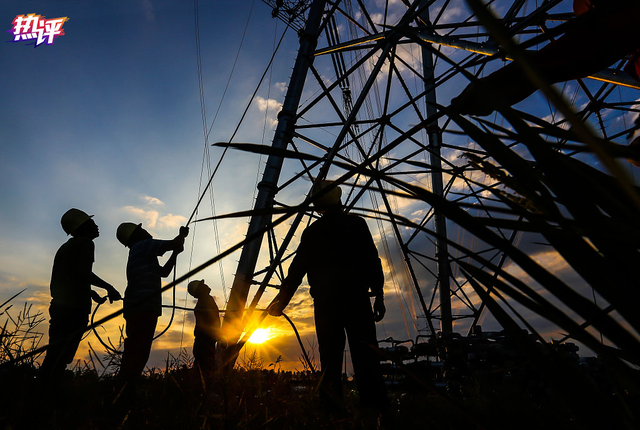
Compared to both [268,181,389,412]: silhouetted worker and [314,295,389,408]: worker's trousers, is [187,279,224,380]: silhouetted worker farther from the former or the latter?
[314,295,389,408]: worker's trousers

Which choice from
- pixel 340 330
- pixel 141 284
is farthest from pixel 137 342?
pixel 340 330

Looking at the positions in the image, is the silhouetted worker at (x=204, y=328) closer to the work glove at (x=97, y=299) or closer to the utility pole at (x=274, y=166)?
the work glove at (x=97, y=299)

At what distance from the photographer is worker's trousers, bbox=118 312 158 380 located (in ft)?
10.6

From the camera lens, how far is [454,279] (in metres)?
7.84

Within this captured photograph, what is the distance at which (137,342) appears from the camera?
3.30m

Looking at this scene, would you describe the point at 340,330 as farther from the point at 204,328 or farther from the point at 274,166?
the point at 204,328

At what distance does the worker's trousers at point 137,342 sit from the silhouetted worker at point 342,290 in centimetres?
143

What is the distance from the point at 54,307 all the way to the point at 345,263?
3.18 metres

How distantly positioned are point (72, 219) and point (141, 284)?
4.38 feet

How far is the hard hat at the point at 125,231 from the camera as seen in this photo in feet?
13.1

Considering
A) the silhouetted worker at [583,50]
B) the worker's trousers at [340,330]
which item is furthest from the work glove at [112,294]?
the silhouetted worker at [583,50]

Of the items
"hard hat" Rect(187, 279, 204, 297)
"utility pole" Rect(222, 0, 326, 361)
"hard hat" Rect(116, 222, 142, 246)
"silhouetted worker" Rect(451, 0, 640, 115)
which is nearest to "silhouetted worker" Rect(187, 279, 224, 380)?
"hard hat" Rect(187, 279, 204, 297)

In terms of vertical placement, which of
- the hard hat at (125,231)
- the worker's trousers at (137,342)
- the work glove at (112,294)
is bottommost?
the worker's trousers at (137,342)

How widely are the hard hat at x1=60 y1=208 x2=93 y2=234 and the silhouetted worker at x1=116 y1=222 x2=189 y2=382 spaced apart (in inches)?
15.9
